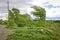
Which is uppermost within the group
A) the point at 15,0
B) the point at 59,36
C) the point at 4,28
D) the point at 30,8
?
the point at 15,0

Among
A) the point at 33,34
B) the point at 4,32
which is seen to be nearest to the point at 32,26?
the point at 33,34

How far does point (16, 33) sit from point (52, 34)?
0.64m

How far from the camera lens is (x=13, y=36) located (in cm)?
220

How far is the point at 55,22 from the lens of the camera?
89.0 inches

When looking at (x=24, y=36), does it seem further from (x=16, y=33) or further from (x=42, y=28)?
(x=42, y=28)

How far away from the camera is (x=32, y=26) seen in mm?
2240

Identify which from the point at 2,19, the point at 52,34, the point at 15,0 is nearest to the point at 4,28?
the point at 2,19

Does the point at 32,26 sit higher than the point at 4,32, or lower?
higher

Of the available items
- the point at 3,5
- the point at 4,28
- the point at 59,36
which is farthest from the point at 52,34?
the point at 3,5

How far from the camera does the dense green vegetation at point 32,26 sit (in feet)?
7.20

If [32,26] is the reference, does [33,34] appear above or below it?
below

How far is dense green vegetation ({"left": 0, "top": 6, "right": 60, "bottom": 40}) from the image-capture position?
219cm

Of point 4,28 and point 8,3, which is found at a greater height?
point 8,3

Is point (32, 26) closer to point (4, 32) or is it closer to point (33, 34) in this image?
point (33, 34)
